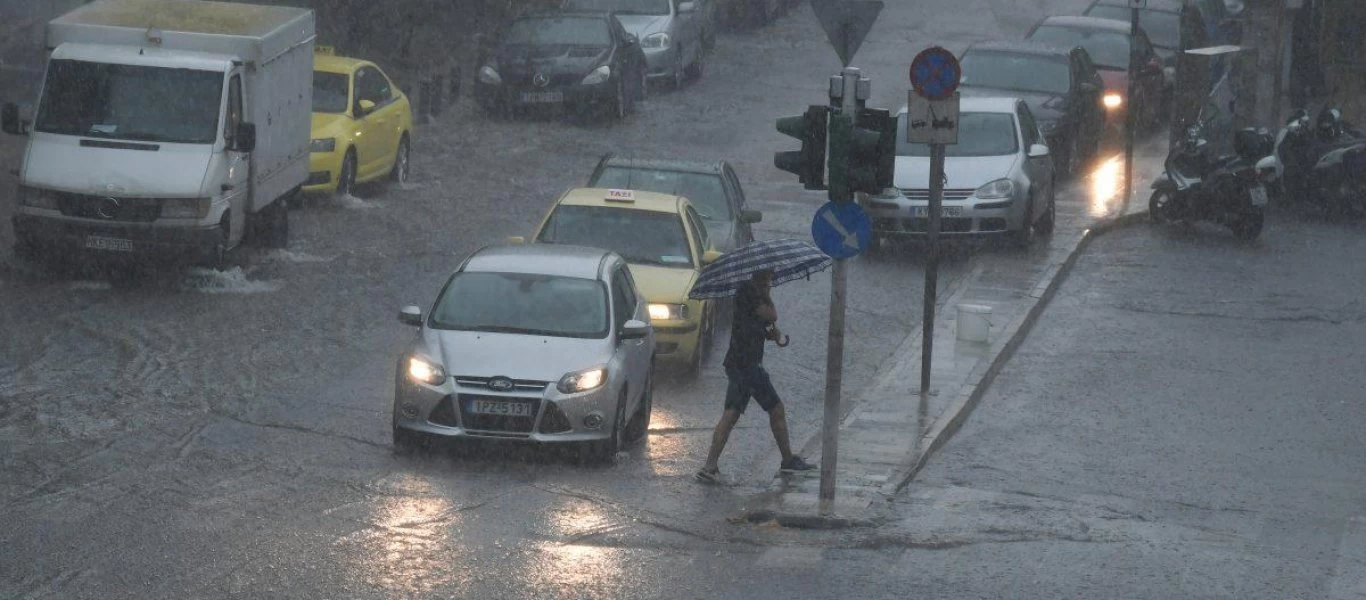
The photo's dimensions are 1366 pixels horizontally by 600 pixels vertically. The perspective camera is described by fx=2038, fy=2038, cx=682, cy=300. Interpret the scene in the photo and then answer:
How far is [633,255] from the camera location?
18.0m

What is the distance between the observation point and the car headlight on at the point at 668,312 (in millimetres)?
16859

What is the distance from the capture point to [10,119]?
62.9 feet

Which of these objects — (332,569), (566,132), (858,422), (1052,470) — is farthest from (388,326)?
(566,132)

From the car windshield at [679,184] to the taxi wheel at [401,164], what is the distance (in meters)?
5.68

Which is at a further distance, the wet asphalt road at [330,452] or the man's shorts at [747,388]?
the man's shorts at [747,388]

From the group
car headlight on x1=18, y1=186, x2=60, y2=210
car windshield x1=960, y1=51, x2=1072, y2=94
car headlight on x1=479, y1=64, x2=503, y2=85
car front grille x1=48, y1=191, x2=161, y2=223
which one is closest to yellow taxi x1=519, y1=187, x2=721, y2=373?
car front grille x1=48, y1=191, x2=161, y2=223

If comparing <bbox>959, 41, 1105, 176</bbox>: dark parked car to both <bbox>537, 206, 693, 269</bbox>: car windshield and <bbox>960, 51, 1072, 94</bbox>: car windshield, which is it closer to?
<bbox>960, 51, 1072, 94</bbox>: car windshield

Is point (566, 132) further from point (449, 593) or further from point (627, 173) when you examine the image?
point (449, 593)

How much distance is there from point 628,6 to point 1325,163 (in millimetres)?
13034

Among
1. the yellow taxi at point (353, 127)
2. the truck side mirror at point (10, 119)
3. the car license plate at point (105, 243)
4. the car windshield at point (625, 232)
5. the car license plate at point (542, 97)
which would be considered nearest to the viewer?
the car windshield at point (625, 232)

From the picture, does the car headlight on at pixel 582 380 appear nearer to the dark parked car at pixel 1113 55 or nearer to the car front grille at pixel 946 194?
the car front grille at pixel 946 194

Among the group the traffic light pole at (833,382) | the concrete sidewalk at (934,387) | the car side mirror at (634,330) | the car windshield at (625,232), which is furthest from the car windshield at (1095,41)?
the traffic light pole at (833,382)

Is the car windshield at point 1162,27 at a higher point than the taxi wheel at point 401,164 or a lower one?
higher

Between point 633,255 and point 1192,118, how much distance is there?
12.9m
